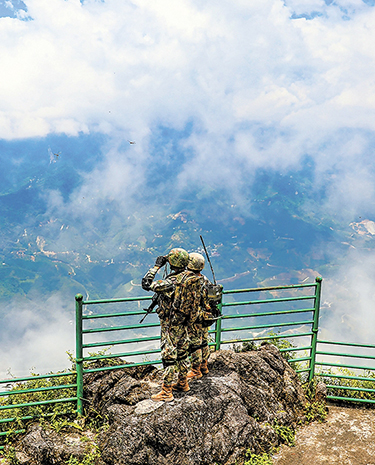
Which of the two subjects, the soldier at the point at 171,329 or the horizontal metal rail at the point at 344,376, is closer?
the soldier at the point at 171,329

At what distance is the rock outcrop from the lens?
15.1ft

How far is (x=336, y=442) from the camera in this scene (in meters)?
5.81

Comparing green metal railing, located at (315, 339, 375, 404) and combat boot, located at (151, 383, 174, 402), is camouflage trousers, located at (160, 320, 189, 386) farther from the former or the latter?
green metal railing, located at (315, 339, 375, 404)

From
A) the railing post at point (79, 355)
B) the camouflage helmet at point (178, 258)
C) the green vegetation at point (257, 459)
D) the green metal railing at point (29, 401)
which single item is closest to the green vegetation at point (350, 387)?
the green vegetation at point (257, 459)

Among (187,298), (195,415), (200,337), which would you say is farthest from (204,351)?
(187,298)

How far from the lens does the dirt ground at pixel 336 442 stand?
5363mm

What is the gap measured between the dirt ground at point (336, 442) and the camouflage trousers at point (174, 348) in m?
1.95

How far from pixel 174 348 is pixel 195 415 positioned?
886mm

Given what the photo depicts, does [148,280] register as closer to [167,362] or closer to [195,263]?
[195,263]

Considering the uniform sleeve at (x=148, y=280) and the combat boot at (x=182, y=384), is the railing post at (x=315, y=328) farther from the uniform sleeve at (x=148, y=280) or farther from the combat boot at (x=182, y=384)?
the uniform sleeve at (x=148, y=280)

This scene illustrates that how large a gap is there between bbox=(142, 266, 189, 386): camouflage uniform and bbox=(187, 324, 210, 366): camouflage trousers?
0.83ft

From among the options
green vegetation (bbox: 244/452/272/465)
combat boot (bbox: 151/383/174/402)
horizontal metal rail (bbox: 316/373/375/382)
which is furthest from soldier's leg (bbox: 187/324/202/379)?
horizontal metal rail (bbox: 316/373/375/382)

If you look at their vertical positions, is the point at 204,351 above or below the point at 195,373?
above

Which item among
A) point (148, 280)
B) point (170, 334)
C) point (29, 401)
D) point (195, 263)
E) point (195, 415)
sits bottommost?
point (195, 415)
